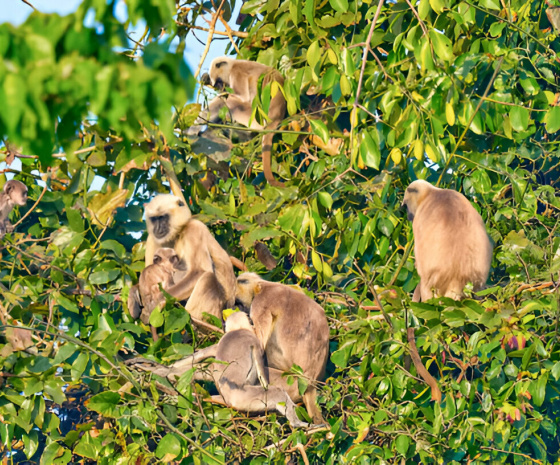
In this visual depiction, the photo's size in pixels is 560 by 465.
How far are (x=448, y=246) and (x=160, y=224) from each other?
1.67 meters

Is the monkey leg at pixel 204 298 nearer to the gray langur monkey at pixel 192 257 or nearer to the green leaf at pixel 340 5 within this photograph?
the gray langur monkey at pixel 192 257

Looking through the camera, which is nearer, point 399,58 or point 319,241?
point 399,58

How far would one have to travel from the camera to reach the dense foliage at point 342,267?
3.11 meters

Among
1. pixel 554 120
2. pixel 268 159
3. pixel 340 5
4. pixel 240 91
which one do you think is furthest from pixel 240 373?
pixel 240 91

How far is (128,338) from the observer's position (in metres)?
3.29

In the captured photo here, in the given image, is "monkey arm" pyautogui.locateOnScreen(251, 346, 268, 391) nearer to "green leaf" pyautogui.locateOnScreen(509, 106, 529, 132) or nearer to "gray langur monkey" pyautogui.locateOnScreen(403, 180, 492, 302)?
"gray langur monkey" pyautogui.locateOnScreen(403, 180, 492, 302)

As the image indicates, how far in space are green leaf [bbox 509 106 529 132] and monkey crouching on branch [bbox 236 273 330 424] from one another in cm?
132

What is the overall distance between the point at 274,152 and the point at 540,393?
245 centimetres

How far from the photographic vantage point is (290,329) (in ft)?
12.7

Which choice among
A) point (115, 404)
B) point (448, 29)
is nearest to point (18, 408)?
point (115, 404)

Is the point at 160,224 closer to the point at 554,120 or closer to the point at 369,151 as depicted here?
the point at 369,151

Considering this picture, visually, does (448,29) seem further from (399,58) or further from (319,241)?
(319,241)

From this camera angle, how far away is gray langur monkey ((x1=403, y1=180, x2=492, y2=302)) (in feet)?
13.1

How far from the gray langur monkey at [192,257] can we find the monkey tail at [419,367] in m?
1.48
